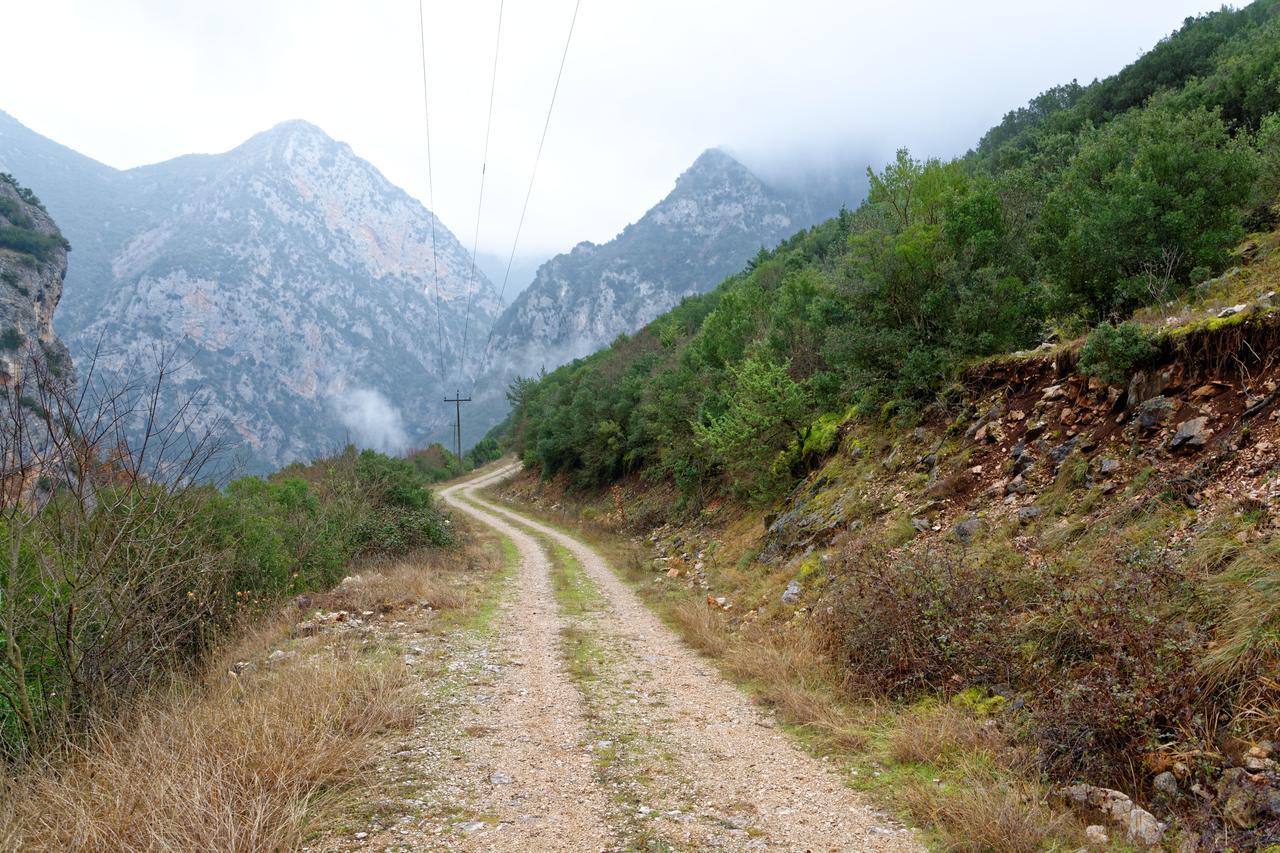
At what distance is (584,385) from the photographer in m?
40.9

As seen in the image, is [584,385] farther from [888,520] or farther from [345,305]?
[345,305]

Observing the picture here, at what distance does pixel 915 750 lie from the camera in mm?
5195

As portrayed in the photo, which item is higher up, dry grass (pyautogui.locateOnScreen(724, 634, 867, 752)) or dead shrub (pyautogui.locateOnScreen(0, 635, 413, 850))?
dead shrub (pyautogui.locateOnScreen(0, 635, 413, 850))

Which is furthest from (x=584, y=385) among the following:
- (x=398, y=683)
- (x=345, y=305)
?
(x=345, y=305)

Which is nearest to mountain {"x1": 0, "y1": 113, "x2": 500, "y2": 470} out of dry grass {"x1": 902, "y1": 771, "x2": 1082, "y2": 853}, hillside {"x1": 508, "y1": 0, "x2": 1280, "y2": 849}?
hillside {"x1": 508, "y1": 0, "x2": 1280, "y2": 849}

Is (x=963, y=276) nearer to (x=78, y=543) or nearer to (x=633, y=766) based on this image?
(x=633, y=766)

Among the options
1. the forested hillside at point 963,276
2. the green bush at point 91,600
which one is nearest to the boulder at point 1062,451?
the forested hillside at point 963,276

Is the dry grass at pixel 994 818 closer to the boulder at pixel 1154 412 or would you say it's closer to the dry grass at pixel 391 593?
the boulder at pixel 1154 412

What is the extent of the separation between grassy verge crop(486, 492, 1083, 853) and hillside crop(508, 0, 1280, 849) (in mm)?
35

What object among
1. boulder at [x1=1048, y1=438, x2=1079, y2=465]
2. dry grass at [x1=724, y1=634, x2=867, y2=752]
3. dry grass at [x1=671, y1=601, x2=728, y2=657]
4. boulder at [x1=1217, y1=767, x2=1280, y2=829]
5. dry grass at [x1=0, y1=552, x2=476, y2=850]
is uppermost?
dry grass at [x1=0, y1=552, x2=476, y2=850]

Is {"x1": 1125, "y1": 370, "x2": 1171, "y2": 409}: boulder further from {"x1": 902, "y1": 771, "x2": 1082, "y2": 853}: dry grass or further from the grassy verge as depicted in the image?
{"x1": 902, "y1": 771, "x2": 1082, "y2": 853}: dry grass

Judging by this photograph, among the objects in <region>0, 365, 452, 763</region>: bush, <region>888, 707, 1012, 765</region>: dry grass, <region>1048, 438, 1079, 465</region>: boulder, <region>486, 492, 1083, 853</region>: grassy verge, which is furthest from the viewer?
<region>1048, 438, 1079, 465</region>: boulder

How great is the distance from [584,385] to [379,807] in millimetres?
36949

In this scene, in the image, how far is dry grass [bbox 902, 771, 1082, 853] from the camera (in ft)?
12.4
